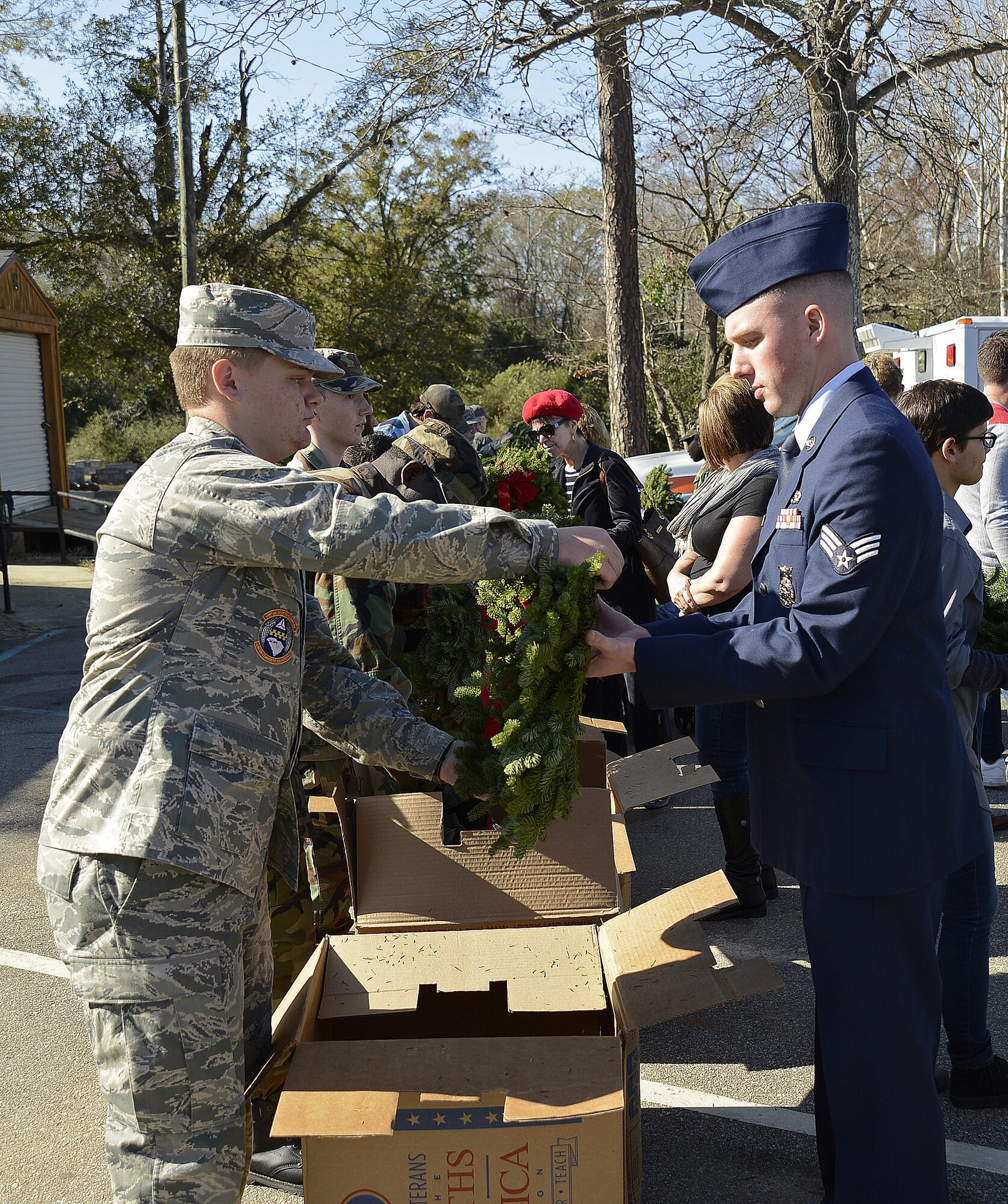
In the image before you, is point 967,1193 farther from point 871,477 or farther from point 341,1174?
point 871,477

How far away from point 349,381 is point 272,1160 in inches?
112

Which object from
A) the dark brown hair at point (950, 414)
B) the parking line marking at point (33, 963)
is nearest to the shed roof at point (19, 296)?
the parking line marking at point (33, 963)

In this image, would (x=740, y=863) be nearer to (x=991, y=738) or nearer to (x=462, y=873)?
→ (x=991, y=738)

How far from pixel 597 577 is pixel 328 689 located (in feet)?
2.85

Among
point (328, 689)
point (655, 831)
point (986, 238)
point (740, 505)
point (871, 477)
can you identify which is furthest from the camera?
point (986, 238)

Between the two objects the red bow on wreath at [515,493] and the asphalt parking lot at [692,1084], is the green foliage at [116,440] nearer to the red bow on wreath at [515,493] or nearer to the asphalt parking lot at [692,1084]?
the asphalt parking lot at [692,1084]

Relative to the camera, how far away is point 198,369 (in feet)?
7.75

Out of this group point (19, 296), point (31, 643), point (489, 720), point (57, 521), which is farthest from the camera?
point (19, 296)

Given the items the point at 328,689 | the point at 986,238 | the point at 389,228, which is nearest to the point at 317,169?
the point at 389,228

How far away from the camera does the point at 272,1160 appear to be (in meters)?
3.08

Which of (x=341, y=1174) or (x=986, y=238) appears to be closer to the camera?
(x=341, y=1174)

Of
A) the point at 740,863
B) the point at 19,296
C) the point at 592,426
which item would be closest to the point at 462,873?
the point at 740,863

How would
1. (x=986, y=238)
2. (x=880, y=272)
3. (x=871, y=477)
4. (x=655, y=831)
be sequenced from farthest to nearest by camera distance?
(x=986, y=238), (x=880, y=272), (x=655, y=831), (x=871, y=477)

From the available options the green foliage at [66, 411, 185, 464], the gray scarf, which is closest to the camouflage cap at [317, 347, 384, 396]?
the gray scarf
